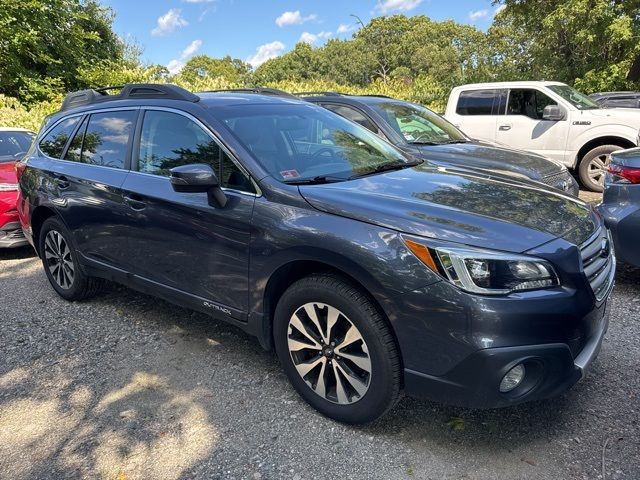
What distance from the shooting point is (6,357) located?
3789 mm

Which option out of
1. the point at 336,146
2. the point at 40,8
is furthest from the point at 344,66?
the point at 336,146

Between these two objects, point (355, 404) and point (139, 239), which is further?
point (139, 239)

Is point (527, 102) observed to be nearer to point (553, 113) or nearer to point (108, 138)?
point (553, 113)

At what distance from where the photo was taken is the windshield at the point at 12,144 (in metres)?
6.98

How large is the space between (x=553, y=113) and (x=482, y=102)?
4.75ft

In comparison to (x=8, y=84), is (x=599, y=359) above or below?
below

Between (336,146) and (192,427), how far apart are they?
1.95m

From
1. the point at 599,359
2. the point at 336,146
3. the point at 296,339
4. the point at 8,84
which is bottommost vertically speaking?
the point at 599,359

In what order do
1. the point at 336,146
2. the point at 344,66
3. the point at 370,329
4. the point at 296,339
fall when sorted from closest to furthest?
the point at 370,329 < the point at 296,339 < the point at 336,146 < the point at 344,66

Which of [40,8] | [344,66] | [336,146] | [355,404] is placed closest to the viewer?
[355,404]

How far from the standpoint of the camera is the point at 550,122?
8812 millimetres

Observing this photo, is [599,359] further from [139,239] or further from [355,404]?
[139,239]

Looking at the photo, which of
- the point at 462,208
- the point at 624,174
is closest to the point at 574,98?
the point at 624,174

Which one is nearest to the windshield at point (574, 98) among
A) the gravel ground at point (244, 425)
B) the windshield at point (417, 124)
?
the windshield at point (417, 124)
